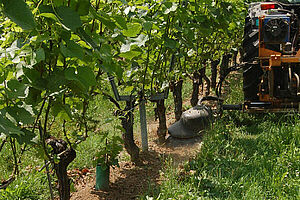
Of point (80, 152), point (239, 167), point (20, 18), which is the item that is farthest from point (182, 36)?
point (80, 152)

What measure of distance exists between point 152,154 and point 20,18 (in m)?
3.53

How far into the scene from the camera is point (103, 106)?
670cm

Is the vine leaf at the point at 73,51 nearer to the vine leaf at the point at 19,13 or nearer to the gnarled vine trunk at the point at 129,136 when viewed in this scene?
the vine leaf at the point at 19,13

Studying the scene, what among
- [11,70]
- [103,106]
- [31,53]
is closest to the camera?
[31,53]

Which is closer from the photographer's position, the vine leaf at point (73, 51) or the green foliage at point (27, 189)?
the vine leaf at point (73, 51)

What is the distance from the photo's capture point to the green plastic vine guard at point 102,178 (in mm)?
3306

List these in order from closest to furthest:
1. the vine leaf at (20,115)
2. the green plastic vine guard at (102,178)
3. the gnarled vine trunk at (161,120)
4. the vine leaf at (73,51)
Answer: the vine leaf at (73,51), the vine leaf at (20,115), the green plastic vine guard at (102,178), the gnarled vine trunk at (161,120)

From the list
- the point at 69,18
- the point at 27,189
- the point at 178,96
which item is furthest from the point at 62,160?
the point at 178,96

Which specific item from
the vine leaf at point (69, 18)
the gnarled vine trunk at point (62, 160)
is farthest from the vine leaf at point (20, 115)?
the gnarled vine trunk at point (62, 160)

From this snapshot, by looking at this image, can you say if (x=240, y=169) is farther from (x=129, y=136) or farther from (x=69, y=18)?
(x=69, y=18)

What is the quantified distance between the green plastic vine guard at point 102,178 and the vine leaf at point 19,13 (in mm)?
2466

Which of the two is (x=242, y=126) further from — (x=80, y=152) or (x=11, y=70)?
(x=11, y=70)

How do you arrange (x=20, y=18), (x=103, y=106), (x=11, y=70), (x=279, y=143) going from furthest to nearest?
1. (x=103, y=106)
2. (x=279, y=143)
3. (x=11, y=70)
4. (x=20, y=18)

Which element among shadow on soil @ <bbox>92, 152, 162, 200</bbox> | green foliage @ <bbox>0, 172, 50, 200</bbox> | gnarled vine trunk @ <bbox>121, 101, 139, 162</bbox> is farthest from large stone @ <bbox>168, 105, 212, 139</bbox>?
green foliage @ <bbox>0, 172, 50, 200</bbox>
